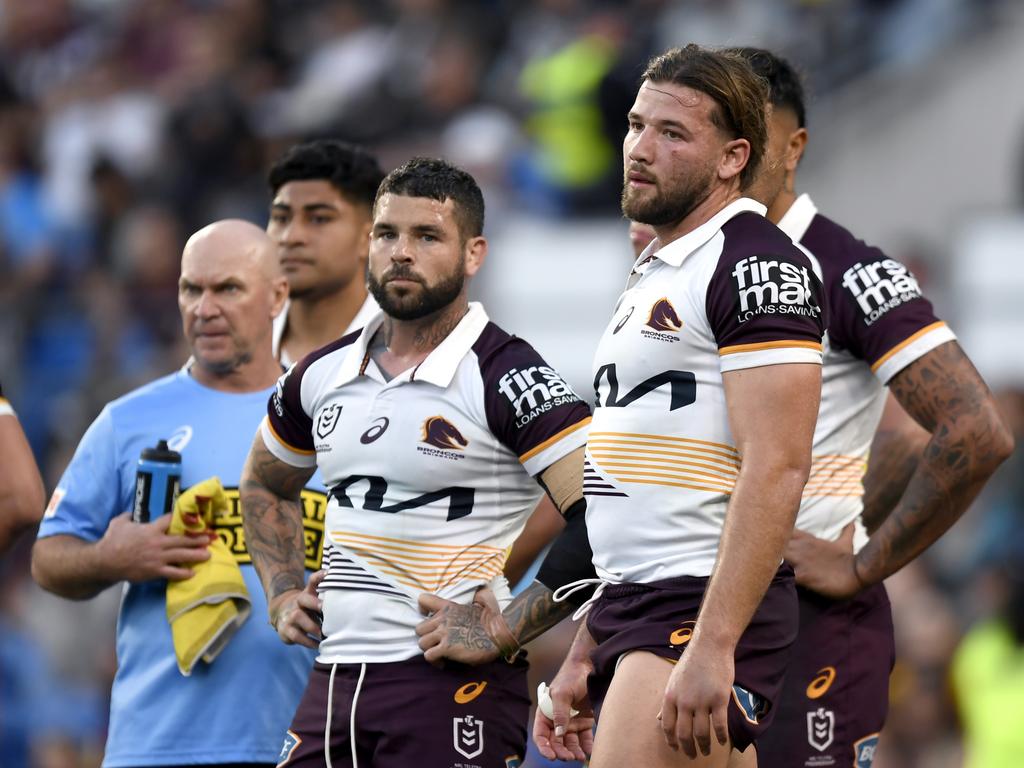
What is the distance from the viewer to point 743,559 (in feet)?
14.0

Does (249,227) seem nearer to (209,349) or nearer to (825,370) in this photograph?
(209,349)

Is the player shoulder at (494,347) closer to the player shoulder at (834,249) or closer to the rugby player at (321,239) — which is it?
the player shoulder at (834,249)

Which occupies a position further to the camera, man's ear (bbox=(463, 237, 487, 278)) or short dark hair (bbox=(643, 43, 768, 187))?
man's ear (bbox=(463, 237, 487, 278))

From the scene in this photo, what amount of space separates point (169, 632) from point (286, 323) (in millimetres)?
1265

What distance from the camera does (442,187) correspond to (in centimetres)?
532

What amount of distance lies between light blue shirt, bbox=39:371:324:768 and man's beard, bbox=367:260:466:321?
3.55 ft

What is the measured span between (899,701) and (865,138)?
5.27 meters

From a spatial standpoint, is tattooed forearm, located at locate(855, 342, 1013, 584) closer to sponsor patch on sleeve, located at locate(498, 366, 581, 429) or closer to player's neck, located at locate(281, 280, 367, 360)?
sponsor patch on sleeve, located at locate(498, 366, 581, 429)

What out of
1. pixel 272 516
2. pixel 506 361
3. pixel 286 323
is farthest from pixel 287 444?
pixel 286 323

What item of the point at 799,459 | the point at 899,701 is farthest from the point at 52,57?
the point at 799,459

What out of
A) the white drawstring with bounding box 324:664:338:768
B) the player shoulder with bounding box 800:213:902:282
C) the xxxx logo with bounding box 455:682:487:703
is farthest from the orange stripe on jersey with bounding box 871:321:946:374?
the white drawstring with bounding box 324:664:338:768

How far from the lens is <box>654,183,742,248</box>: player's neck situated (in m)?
4.72

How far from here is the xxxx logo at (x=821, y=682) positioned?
18.0 feet

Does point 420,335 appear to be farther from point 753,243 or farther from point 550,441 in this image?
point 753,243
